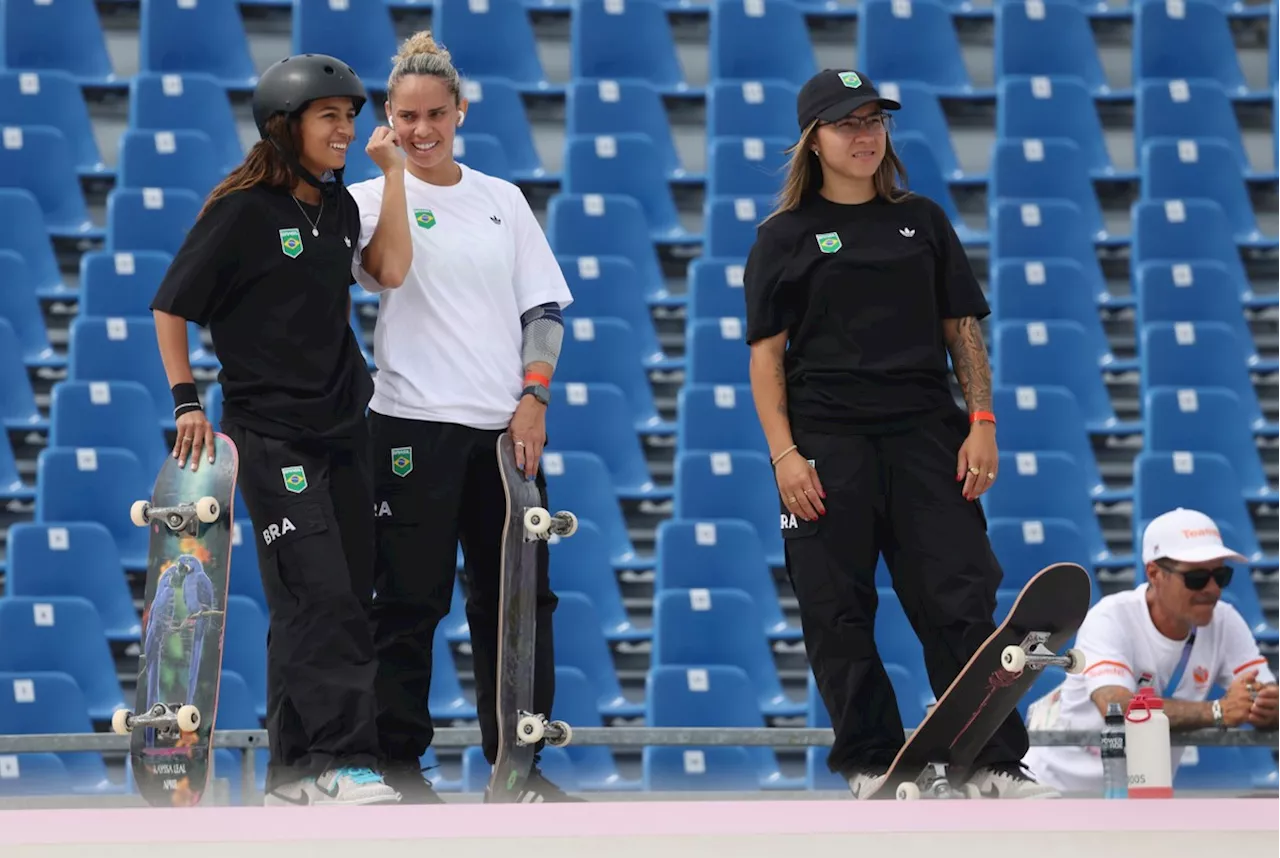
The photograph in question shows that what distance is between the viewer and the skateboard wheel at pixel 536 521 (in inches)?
121

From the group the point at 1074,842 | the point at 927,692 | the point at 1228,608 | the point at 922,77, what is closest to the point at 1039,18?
the point at 922,77

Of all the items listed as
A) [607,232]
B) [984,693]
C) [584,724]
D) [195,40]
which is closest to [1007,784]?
[984,693]

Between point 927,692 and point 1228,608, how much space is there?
1.46 metres

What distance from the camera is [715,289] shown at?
6.38 metres

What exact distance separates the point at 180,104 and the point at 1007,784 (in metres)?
5.04

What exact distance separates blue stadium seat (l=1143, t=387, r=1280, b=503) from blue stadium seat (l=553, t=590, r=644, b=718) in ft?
7.13

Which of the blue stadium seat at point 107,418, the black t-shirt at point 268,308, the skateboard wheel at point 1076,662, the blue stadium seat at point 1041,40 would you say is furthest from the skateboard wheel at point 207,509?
the blue stadium seat at point 1041,40

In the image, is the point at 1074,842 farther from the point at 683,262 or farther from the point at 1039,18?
the point at 1039,18

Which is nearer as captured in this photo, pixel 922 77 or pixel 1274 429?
pixel 1274 429

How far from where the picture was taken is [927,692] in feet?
18.1

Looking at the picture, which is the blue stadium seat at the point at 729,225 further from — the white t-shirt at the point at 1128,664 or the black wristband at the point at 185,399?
the black wristband at the point at 185,399

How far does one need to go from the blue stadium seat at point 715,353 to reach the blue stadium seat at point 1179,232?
1.74m

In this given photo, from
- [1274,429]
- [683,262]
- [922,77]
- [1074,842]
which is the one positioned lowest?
[1074,842]

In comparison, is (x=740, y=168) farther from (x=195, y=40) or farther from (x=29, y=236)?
(x=29, y=236)
